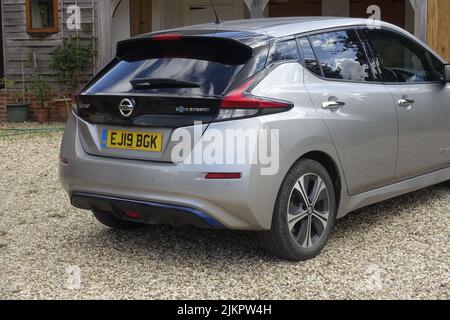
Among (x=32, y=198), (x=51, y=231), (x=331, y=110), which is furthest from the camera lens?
(x=32, y=198)

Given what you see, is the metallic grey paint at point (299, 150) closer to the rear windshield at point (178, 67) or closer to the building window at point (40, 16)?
the rear windshield at point (178, 67)

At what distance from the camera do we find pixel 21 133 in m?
10.9

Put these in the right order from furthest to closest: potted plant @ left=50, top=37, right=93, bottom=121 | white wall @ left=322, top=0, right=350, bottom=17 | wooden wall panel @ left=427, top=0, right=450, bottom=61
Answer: white wall @ left=322, top=0, right=350, bottom=17
potted plant @ left=50, top=37, right=93, bottom=121
wooden wall panel @ left=427, top=0, right=450, bottom=61

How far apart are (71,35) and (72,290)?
955cm

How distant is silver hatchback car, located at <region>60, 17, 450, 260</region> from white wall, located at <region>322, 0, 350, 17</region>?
Result: 9.57m

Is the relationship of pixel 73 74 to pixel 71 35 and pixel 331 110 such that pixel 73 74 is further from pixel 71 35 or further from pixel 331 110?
pixel 331 110

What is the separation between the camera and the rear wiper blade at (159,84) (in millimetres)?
3818

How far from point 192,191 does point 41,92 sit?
375 inches

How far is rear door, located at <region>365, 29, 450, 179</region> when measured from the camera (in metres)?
4.82

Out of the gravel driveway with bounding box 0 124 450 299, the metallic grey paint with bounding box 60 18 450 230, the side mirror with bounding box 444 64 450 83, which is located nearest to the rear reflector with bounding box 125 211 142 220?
the metallic grey paint with bounding box 60 18 450 230

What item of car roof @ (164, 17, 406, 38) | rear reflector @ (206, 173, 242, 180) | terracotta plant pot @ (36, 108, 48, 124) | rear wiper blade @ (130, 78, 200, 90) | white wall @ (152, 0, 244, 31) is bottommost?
terracotta plant pot @ (36, 108, 48, 124)

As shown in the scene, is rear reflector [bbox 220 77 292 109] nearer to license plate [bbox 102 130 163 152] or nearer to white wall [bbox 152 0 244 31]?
license plate [bbox 102 130 163 152]

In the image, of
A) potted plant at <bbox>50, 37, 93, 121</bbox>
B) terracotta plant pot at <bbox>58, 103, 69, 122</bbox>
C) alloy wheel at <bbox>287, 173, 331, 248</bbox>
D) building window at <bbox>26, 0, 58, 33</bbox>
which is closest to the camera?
alloy wheel at <bbox>287, 173, 331, 248</bbox>

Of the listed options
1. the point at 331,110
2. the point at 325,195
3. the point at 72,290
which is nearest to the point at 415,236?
the point at 325,195
